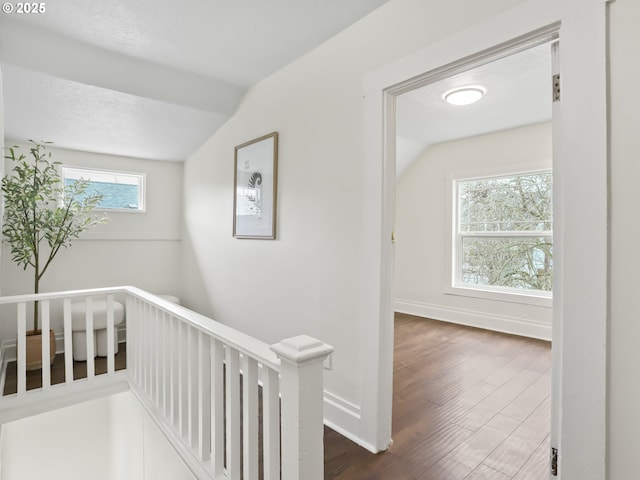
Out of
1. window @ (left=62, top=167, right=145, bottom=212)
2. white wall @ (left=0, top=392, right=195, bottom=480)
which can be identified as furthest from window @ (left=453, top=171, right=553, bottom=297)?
window @ (left=62, top=167, right=145, bottom=212)

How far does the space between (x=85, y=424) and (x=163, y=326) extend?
185 centimetres

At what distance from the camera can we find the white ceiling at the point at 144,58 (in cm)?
198

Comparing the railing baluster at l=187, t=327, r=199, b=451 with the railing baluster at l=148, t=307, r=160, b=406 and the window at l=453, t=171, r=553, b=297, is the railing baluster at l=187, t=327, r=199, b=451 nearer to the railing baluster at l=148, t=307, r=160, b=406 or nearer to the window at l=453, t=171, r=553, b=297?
the railing baluster at l=148, t=307, r=160, b=406

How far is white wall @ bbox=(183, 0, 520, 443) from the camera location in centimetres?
182

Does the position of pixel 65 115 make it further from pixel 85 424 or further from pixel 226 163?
pixel 85 424

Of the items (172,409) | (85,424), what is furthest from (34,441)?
(172,409)

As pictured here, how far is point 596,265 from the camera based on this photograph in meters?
1.16

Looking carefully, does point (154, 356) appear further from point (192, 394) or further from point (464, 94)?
point (464, 94)

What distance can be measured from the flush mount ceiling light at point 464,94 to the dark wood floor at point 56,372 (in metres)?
3.67

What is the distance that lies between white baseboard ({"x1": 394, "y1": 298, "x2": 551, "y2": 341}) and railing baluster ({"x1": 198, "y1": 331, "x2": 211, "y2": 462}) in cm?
347

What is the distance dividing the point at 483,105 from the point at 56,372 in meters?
4.45

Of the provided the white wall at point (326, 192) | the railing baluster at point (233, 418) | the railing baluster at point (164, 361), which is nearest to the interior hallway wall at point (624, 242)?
the white wall at point (326, 192)

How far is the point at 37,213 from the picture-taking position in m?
3.17

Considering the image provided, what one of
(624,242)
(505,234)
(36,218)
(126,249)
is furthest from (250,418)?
(505,234)
